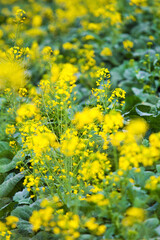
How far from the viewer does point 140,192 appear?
2.03 m

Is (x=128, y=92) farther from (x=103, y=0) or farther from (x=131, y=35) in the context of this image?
(x=103, y=0)

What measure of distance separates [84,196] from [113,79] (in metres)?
2.47

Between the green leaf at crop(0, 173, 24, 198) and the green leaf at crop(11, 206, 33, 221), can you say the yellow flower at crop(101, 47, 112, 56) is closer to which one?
the green leaf at crop(0, 173, 24, 198)

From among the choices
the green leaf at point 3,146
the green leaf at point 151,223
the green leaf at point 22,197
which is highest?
the green leaf at point 151,223

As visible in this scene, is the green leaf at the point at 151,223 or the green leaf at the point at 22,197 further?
the green leaf at the point at 22,197

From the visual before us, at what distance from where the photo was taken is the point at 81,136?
2.46 meters

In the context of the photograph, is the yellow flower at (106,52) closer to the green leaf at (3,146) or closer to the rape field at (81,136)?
the rape field at (81,136)

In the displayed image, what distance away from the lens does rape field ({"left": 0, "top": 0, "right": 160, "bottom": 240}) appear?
1.88 meters

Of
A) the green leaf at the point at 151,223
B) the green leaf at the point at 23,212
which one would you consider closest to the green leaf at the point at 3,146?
the green leaf at the point at 23,212

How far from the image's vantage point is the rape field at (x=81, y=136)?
188 centimetres

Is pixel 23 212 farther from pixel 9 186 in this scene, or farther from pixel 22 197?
pixel 9 186

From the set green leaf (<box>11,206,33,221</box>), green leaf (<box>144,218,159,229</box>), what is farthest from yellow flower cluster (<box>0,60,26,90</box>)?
green leaf (<box>144,218,159,229</box>)

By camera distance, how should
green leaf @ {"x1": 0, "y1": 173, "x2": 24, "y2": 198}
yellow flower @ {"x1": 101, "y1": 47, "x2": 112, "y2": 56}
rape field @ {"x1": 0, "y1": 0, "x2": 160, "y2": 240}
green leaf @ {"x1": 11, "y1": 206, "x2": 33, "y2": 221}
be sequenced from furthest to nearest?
yellow flower @ {"x1": 101, "y1": 47, "x2": 112, "y2": 56} → green leaf @ {"x1": 0, "y1": 173, "x2": 24, "y2": 198} → green leaf @ {"x1": 11, "y1": 206, "x2": 33, "y2": 221} → rape field @ {"x1": 0, "y1": 0, "x2": 160, "y2": 240}

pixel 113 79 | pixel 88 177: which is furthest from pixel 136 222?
pixel 113 79
